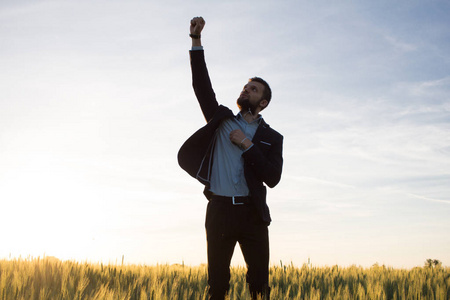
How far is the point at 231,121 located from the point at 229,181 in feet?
2.18

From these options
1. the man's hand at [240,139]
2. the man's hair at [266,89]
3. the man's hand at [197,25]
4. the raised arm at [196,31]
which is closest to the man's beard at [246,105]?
the man's hair at [266,89]

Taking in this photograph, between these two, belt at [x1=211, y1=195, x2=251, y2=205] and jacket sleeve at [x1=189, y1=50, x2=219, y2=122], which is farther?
jacket sleeve at [x1=189, y1=50, x2=219, y2=122]

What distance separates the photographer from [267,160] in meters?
4.14

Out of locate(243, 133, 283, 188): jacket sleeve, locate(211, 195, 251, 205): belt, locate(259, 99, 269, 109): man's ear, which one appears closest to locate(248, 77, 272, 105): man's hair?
locate(259, 99, 269, 109): man's ear

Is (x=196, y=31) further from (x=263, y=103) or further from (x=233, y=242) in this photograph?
(x=233, y=242)

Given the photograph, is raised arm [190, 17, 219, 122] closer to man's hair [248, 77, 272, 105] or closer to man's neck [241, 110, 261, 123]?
man's neck [241, 110, 261, 123]

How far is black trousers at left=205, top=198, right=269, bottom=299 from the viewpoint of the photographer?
3.98 metres

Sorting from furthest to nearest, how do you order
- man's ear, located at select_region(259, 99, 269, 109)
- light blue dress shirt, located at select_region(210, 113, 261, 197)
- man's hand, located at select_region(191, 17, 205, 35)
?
man's ear, located at select_region(259, 99, 269, 109), man's hand, located at select_region(191, 17, 205, 35), light blue dress shirt, located at select_region(210, 113, 261, 197)

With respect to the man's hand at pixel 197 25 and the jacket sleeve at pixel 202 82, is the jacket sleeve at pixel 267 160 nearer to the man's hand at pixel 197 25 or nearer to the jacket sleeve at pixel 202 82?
the jacket sleeve at pixel 202 82

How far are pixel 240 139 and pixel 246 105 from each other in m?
0.56

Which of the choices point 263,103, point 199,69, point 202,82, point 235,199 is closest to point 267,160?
point 235,199

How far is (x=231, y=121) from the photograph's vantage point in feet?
14.5

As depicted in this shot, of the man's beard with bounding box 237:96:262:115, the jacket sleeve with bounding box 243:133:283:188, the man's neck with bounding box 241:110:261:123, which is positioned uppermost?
the man's beard with bounding box 237:96:262:115

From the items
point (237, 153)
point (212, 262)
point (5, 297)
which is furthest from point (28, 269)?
point (237, 153)
